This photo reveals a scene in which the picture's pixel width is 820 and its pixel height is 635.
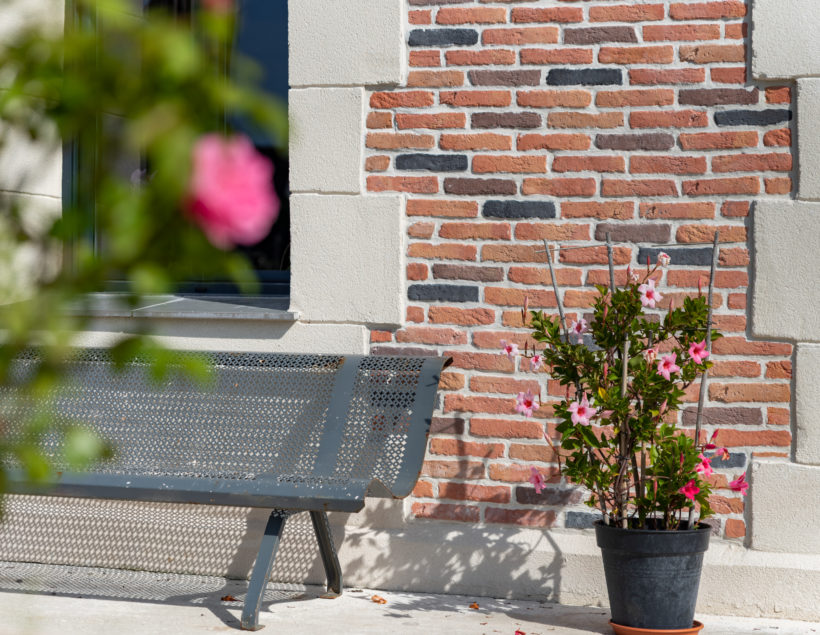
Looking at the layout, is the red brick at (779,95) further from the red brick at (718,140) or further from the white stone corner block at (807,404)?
the white stone corner block at (807,404)

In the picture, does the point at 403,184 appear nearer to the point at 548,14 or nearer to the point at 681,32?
the point at 548,14

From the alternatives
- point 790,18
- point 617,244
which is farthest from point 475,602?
point 790,18

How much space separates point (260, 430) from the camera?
3.61m

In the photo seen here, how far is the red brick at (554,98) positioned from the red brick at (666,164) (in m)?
0.29

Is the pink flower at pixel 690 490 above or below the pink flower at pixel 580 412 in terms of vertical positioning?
below

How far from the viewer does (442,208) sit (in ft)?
12.2

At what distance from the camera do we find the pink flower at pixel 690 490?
2875 millimetres

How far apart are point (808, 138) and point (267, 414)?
2249mm

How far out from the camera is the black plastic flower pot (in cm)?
292

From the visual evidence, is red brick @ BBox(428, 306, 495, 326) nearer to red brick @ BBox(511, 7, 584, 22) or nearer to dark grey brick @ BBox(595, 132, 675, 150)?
dark grey brick @ BBox(595, 132, 675, 150)

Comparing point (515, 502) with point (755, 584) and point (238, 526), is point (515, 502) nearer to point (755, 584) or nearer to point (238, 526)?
point (755, 584)

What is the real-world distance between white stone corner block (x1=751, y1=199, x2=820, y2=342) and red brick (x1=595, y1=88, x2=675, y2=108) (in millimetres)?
521

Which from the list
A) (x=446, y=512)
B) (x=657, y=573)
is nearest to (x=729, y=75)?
(x=657, y=573)

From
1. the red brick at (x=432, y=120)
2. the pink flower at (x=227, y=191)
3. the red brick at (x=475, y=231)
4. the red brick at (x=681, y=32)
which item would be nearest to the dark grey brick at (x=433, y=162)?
the red brick at (x=432, y=120)
